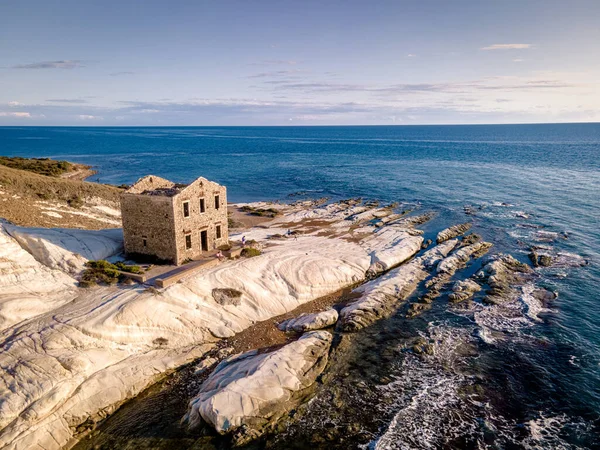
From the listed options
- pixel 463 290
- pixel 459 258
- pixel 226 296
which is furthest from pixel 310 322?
pixel 459 258

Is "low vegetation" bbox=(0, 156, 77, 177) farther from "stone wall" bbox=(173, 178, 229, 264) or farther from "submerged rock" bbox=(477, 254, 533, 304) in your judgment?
"submerged rock" bbox=(477, 254, 533, 304)

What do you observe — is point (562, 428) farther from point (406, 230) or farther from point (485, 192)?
point (485, 192)

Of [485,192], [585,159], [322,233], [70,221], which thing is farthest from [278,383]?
[585,159]

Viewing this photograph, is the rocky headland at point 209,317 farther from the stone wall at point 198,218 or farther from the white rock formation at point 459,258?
the stone wall at point 198,218

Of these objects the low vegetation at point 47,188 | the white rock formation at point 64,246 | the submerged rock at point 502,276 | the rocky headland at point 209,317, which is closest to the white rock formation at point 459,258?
the rocky headland at point 209,317

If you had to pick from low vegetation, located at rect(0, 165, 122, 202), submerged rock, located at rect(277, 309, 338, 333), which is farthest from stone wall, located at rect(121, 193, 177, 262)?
low vegetation, located at rect(0, 165, 122, 202)
